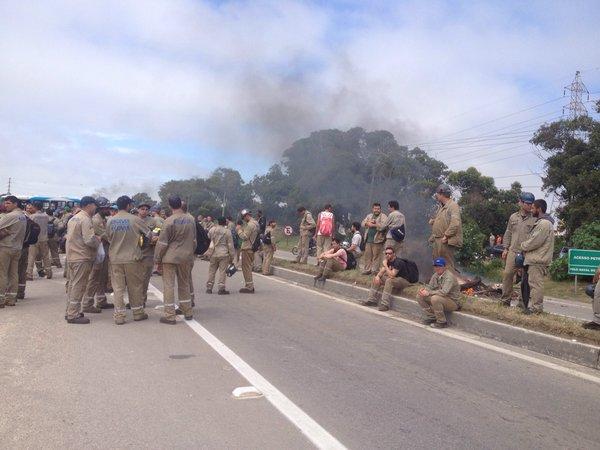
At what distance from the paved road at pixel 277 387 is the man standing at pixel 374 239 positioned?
13.4 feet

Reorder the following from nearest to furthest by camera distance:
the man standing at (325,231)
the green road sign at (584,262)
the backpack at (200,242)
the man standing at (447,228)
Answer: the backpack at (200,242) → the man standing at (447,228) → the man standing at (325,231) → the green road sign at (584,262)

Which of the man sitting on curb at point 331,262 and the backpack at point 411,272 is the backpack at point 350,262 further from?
the backpack at point 411,272

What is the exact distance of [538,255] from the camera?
8.32m

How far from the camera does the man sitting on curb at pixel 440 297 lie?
345 inches

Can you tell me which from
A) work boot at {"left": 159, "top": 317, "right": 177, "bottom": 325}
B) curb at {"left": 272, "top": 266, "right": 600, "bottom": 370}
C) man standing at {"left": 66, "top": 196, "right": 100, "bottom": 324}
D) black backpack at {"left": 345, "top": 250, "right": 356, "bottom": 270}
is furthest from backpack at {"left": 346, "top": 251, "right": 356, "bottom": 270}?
man standing at {"left": 66, "top": 196, "right": 100, "bottom": 324}

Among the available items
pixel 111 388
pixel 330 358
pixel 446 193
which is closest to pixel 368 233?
pixel 446 193

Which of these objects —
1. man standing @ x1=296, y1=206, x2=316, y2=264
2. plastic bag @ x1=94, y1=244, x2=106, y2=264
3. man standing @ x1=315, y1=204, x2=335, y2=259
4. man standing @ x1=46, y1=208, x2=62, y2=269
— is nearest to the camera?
plastic bag @ x1=94, y1=244, x2=106, y2=264

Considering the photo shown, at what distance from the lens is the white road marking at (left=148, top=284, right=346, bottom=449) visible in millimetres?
4180

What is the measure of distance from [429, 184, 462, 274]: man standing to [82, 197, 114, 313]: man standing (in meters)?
5.59

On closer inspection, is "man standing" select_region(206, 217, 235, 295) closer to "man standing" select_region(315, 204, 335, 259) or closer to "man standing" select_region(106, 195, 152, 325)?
"man standing" select_region(106, 195, 152, 325)

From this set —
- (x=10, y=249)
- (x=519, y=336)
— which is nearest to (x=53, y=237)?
(x=10, y=249)

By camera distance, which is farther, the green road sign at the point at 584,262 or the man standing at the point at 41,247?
the green road sign at the point at 584,262

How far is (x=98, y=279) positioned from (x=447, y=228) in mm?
5865

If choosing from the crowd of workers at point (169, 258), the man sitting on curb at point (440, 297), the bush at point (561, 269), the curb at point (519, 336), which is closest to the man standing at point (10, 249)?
the crowd of workers at point (169, 258)
